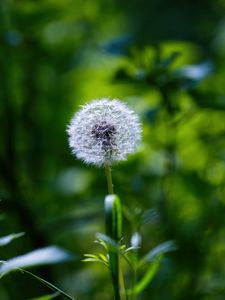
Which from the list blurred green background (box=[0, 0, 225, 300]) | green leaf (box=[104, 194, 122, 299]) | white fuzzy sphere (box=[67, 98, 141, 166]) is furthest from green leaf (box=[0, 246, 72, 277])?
blurred green background (box=[0, 0, 225, 300])

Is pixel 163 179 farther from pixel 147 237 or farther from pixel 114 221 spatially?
pixel 114 221

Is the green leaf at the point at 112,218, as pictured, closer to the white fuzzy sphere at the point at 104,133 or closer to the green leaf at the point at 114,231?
the green leaf at the point at 114,231

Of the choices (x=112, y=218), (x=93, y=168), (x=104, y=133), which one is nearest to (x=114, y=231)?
(x=112, y=218)

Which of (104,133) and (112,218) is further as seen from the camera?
(104,133)

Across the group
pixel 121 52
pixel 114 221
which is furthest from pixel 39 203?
pixel 114 221

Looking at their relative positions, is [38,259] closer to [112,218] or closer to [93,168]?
[112,218]
